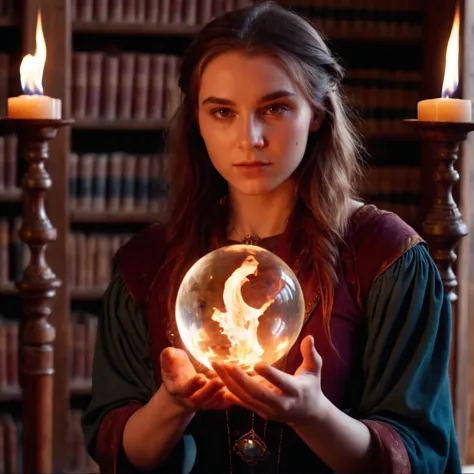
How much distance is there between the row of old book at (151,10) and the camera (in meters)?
3.12

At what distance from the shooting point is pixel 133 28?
3.15 metres

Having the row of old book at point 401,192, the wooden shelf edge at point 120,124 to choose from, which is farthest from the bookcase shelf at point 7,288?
the row of old book at point 401,192

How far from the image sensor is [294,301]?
121cm

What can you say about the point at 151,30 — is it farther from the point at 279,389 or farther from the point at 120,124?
the point at 279,389

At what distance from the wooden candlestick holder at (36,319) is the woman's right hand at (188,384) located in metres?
0.54

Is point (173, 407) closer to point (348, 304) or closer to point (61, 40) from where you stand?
point (348, 304)

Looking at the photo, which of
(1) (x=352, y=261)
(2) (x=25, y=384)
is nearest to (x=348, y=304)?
(1) (x=352, y=261)

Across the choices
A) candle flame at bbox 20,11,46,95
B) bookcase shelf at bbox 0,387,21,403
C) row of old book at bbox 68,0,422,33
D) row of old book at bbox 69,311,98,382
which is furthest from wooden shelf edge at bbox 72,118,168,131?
candle flame at bbox 20,11,46,95

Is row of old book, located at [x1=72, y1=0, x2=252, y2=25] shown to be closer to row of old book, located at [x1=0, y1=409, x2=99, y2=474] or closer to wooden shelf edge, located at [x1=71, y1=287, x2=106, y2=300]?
wooden shelf edge, located at [x1=71, y1=287, x2=106, y2=300]

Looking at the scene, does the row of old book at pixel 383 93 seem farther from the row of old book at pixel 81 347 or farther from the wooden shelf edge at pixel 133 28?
the row of old book at pixel 81 347

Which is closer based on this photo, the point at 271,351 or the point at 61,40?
A: the point at 271,351

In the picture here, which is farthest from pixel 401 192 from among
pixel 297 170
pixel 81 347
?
pixel 297 170

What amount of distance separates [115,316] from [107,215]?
1585 millimetres

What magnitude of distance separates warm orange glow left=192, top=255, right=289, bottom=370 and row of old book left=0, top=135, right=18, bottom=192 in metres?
2.07
